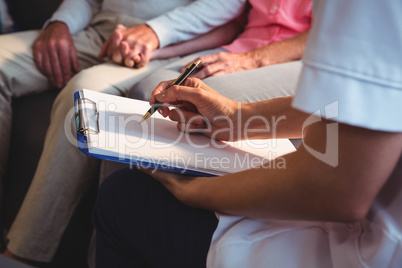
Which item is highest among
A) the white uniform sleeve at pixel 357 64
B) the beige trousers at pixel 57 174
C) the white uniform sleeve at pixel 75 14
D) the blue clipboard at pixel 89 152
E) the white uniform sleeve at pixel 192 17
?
the white uniform sleeve at pixel 357 64

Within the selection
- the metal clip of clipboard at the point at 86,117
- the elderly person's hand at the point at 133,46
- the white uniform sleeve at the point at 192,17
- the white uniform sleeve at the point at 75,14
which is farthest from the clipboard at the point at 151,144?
the white uniform sleeve at the point at 75,14

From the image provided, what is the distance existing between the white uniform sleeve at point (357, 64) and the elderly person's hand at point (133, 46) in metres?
0.82

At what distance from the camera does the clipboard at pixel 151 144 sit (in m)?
0.56

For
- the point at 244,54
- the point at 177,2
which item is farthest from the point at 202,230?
the point at 177,2

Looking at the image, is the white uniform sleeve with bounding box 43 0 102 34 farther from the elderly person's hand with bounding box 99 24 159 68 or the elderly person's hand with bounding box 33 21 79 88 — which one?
the elderly person's hand with bounding box 99 24 159 68

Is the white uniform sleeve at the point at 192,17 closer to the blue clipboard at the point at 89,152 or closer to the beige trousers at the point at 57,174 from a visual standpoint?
the beige trousers at the point at 57,174

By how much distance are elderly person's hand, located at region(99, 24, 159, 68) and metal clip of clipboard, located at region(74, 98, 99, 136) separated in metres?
0.46

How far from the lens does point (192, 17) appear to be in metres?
1.19

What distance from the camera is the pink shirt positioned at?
1.13m

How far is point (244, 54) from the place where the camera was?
3.59 feet

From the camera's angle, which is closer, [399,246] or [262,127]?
[399,246]

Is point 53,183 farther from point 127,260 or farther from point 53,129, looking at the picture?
point 127,260

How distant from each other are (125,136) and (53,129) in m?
0.43

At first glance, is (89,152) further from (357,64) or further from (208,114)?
(357,64)
